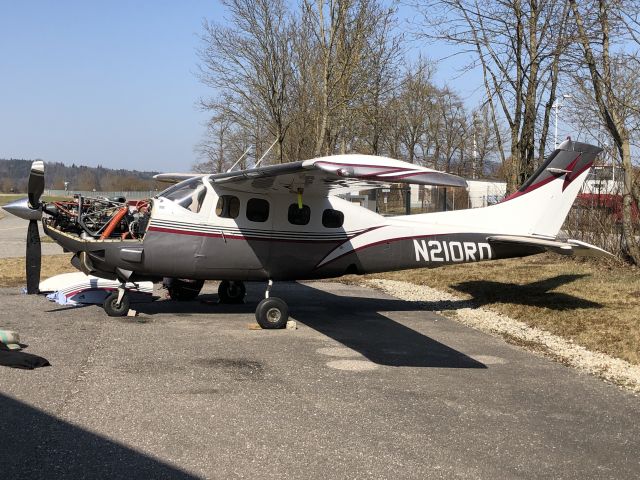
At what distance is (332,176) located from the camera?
28.5 feet

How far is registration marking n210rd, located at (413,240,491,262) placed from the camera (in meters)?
11.6

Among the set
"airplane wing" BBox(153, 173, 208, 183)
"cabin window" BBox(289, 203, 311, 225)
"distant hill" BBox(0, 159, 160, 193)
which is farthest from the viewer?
"distant hill" BBox(0, 159, 160, 193)

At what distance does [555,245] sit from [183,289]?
7.32 meters

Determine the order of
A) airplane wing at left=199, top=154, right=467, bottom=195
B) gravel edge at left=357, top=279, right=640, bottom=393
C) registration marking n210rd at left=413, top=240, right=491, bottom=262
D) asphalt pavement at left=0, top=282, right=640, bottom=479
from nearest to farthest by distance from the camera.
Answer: asphalt pavement at left=0, top=282, right=640, bottom=479 → airplane wing at left=199, top=154, right=467, bottom=195 → gravel edge at left=357, top=279, right=640, bottom=393 → registration marking n210rd at left=413, top=240, right=491, bottom=262

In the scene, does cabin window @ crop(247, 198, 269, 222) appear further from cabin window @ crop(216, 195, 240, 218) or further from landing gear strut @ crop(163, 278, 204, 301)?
landing gear strut @ crop(163, 278, 204, 301)

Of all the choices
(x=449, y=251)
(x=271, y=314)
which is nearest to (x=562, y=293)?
(x=449, y=251)

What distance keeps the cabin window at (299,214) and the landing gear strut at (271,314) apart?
155 cm

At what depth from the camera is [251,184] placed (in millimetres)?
10180

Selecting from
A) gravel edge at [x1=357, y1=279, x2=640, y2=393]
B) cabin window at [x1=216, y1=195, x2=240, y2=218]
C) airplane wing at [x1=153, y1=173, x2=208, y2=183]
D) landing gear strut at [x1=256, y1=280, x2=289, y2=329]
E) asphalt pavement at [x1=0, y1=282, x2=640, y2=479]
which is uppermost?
airplane wing at [x1=153, y1=173, x2=208, y2=183]

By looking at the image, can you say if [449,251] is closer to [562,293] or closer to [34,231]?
[562,293]

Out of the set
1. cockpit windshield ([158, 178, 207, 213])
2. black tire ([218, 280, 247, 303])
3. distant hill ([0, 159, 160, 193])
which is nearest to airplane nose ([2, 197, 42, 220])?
cockpit windshield ([158, 178, 207, 213])

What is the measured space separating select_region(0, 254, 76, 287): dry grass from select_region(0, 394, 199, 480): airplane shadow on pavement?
9.95 meters

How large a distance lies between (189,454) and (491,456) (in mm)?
2488

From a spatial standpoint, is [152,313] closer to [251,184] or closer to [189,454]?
[251,184]
